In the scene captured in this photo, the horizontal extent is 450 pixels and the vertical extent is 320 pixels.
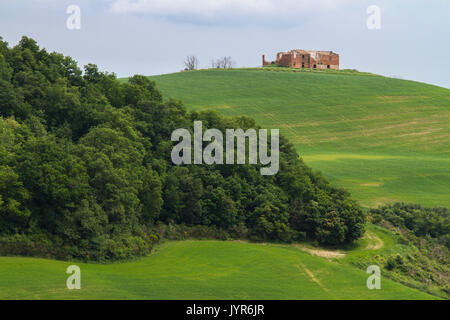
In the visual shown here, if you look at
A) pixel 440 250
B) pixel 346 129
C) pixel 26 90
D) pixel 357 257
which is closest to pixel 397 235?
pixel 440 250

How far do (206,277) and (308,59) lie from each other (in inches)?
4369

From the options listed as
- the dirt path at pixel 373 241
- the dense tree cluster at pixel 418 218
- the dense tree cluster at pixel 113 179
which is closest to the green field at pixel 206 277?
the dense tree cluster at pixel 113 179

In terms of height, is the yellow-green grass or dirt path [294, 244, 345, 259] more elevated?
the yellow-green grass

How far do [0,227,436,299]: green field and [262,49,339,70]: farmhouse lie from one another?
98.2 meters

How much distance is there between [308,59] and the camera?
140m

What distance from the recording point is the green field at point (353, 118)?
223 feet

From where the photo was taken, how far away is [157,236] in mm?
44500

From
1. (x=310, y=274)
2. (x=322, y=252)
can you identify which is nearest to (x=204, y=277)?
(x=310, y=274)

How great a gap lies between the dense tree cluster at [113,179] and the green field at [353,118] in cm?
1272

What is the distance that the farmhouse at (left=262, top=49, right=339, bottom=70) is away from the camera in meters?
138

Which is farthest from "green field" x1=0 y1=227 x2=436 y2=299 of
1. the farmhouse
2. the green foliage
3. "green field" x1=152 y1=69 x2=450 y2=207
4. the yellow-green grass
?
the farmhouse

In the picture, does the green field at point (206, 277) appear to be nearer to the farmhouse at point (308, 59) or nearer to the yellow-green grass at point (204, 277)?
the yellow-green grass at point (204, 277)

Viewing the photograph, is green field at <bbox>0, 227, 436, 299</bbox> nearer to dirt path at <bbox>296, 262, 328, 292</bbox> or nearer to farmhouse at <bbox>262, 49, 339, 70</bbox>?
dirt path at <bbox>296, 262, 328, 292</bbox>
